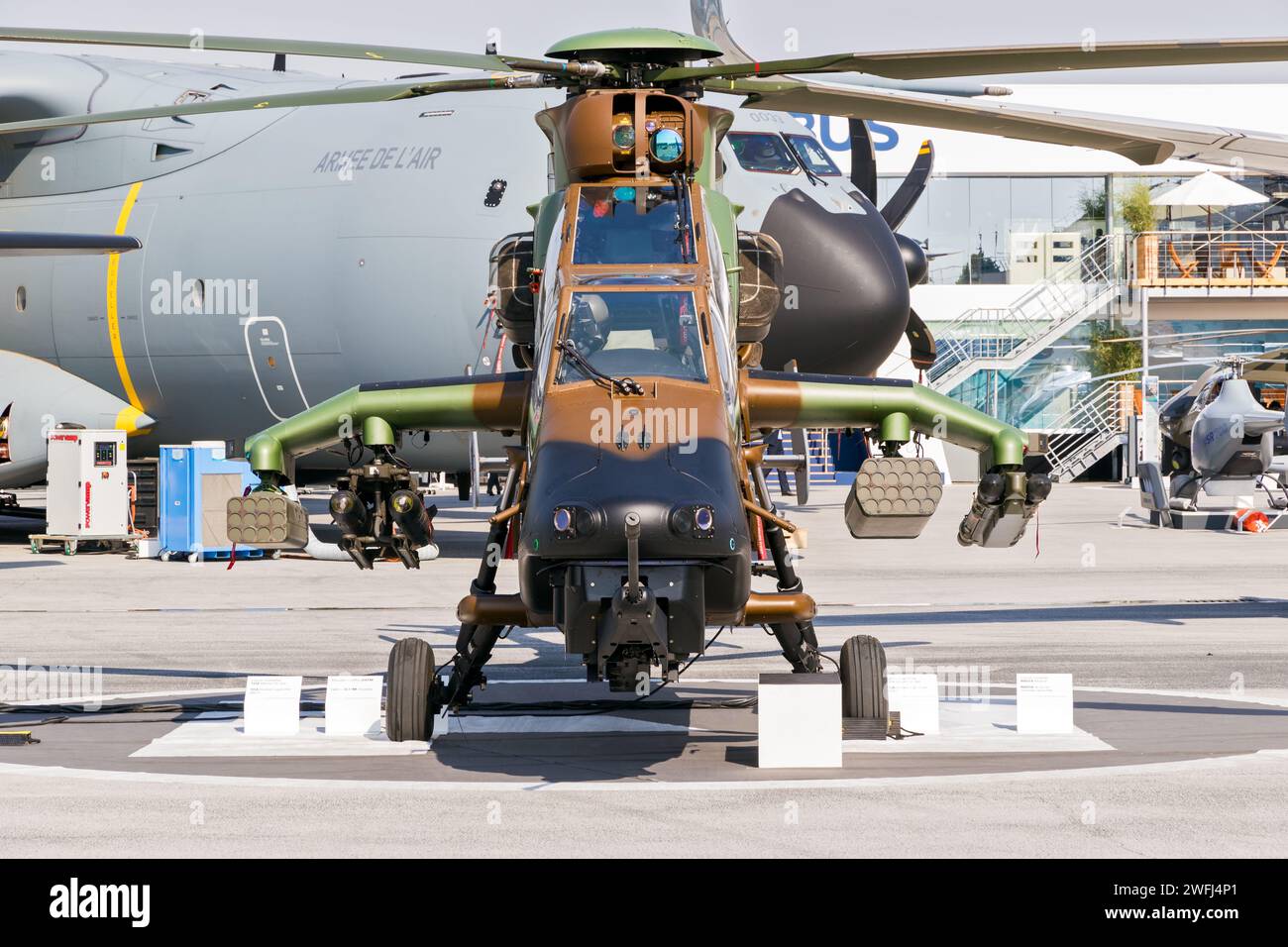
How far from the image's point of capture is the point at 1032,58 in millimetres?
10938

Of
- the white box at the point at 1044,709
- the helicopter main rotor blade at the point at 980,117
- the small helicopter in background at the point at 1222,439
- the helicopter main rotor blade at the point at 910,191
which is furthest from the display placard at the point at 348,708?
the small helicopter in background at the point at 1222,439

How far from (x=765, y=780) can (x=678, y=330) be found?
314 centimetres

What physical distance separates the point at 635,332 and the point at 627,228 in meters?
0.96

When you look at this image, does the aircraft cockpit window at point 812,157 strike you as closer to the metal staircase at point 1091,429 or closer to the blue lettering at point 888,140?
the metal staircase at point 1091,429

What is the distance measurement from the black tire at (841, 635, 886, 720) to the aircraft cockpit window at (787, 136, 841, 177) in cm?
1429

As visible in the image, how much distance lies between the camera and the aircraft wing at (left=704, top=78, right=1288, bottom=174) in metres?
12.7

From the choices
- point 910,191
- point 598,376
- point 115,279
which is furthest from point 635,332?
point 910,191

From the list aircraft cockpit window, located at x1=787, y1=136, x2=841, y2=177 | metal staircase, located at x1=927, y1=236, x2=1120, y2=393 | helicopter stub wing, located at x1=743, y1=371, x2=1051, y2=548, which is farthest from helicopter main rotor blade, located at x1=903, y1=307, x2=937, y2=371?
metal staircase, located at x1=927, y1=236, x2=1120, y2=393

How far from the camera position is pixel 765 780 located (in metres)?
11.0

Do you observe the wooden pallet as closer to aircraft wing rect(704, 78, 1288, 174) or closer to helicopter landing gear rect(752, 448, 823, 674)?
aircraft wing rect(704, 78, 1288, 174)

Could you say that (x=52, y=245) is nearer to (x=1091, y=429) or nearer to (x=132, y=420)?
(x=132, y=420)

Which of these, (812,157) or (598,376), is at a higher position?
(812,157)

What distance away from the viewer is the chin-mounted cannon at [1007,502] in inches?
480
